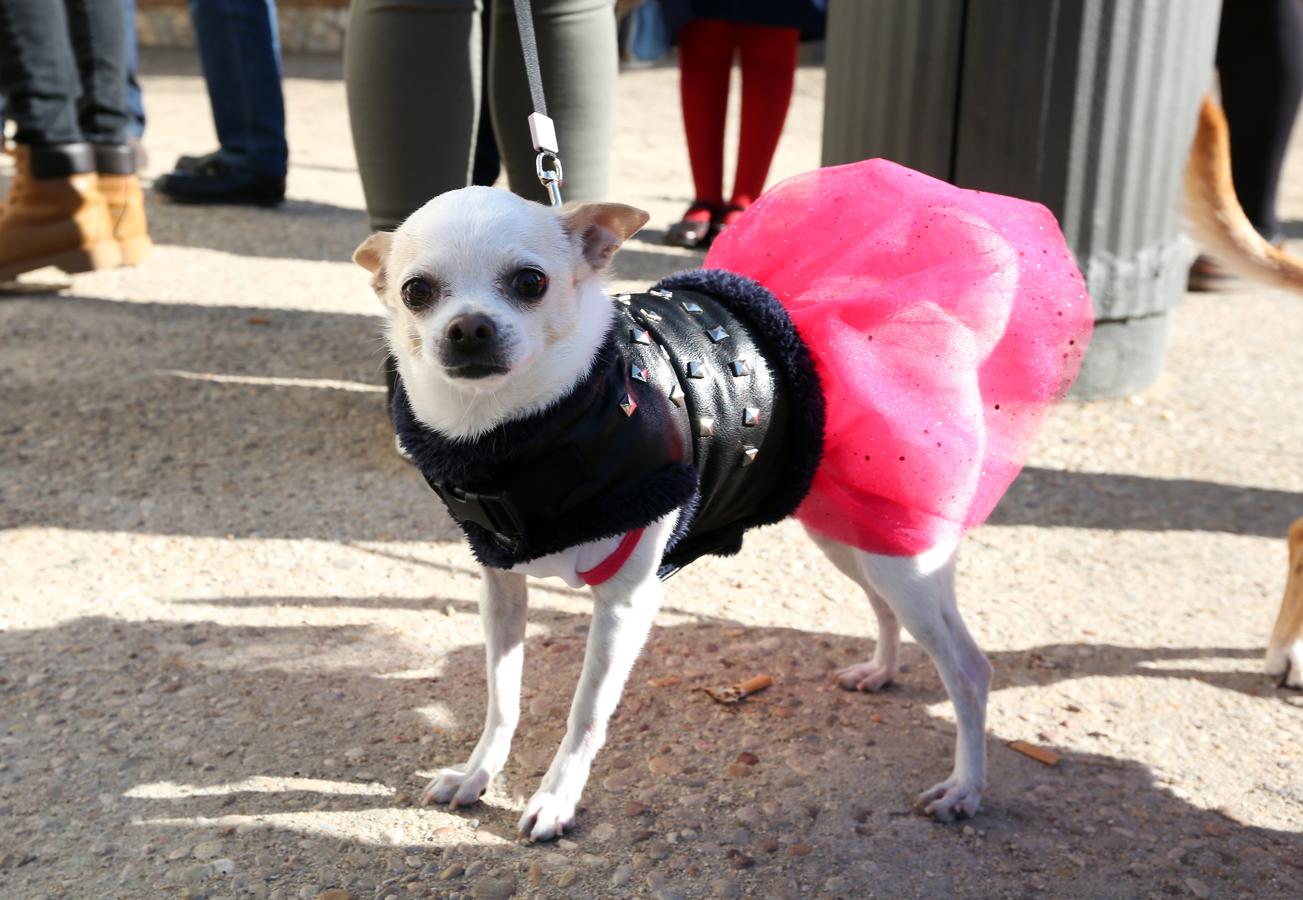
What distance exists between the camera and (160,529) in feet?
9.97

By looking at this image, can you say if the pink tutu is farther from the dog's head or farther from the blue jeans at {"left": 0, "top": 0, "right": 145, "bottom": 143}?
the blue jeans at {"left": 0, "top": 0, "right": 145, "bottom": 143}

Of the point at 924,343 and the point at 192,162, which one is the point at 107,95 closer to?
the point at 192,162

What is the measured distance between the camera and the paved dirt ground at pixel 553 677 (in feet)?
6.42

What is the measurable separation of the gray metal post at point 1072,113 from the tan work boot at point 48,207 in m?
2.71

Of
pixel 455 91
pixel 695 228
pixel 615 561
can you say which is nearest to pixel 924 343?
pixel 615 561

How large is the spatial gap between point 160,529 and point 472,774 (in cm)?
134

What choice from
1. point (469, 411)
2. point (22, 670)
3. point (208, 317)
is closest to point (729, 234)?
point (469, 411)

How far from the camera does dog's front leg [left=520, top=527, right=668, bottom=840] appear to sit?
191 cm

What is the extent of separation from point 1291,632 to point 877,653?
82 cm

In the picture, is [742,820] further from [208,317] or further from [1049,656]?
[208,317]

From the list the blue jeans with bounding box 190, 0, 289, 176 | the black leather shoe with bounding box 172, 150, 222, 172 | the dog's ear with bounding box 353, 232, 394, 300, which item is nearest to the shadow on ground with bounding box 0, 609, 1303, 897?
the dog's ear with bounding box 353, 232, 394, 300

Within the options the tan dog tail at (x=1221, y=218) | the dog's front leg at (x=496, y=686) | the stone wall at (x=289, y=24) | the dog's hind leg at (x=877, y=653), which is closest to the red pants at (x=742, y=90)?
the tan dog tail at (x=1221, y=218)

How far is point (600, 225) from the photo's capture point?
1.94 meters

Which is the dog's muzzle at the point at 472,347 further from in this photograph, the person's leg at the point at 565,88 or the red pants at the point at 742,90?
the red pants at the point at 742,90
